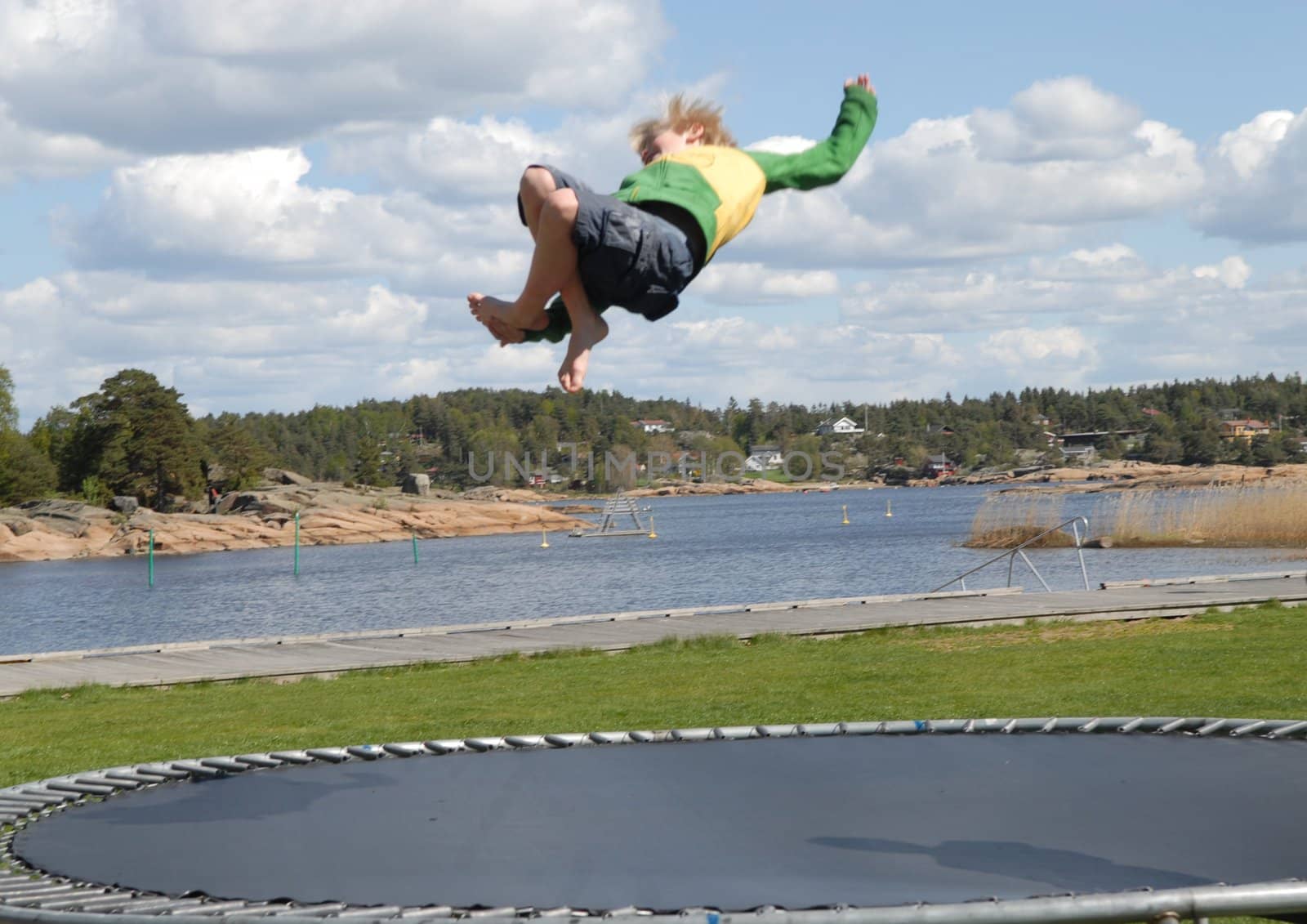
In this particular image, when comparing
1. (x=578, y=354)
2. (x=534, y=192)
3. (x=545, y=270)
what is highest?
(x=534, y=192)

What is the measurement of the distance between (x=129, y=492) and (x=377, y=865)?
2626 inches

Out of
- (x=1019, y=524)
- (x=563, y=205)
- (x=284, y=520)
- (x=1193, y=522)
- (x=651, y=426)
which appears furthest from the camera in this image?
(x=284, y=520)

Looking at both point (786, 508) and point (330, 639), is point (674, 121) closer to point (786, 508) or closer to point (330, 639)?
point (330, 639)

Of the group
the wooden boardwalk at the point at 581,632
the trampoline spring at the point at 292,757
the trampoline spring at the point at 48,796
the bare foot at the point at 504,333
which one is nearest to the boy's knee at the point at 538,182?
the bare foot at the point at 504,333

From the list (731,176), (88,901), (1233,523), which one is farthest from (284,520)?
(731,176)

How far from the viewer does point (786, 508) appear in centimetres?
9469

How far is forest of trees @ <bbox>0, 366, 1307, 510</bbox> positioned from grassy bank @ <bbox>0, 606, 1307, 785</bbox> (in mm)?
6033

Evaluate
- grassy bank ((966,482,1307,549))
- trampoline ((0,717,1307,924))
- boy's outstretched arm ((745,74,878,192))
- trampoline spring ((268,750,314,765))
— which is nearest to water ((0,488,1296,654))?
grassy bank ((966,482,1307,549))

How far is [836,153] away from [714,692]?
18.3ft

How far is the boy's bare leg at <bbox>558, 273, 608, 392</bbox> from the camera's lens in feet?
12.3

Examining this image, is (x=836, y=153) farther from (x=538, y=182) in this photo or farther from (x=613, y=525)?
(x=613, y=525)

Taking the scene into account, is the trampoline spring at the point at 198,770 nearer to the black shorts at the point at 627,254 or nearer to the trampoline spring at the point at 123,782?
the trampoline spring at the point at 123,782

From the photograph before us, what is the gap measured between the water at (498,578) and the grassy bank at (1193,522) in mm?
590

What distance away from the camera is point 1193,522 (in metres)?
31.1
